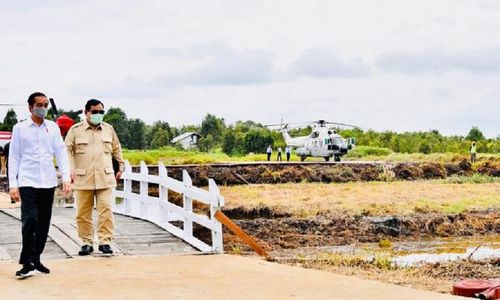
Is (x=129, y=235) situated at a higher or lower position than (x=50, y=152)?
lower

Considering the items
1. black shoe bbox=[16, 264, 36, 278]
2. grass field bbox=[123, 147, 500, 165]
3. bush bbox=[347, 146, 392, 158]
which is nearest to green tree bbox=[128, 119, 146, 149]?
grass field bbox=[123, 147, 500, 165]

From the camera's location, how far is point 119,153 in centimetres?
1127

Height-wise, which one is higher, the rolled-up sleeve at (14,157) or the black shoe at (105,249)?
the rolled-up sleeve at (14,157)

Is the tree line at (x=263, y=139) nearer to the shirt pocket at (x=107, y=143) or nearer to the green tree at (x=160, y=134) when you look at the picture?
the green tree at (x=160, y=134)

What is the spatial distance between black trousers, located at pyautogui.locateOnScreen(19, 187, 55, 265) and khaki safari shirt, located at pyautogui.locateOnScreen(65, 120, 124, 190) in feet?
5.08

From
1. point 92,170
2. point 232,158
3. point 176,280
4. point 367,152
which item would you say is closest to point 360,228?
point 92,170

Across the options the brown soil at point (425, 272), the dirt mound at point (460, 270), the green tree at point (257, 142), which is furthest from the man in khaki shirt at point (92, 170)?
the green tree at point (257, 142)

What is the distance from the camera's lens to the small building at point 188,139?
11661cm

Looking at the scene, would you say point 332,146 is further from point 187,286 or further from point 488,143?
point 187,286

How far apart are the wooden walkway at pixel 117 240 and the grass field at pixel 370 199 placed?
11444 millimetres

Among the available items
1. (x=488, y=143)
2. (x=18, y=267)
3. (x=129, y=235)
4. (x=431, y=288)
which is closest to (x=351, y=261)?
(x=431, y=288)

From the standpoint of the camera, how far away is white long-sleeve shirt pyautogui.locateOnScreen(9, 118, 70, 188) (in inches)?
360

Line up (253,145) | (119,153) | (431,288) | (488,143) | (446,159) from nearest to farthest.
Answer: (431,288), (119,153), (446,159), (488,143), (253,145)

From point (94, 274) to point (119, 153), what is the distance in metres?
2.28
